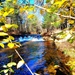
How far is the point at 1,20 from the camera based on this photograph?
145 cm

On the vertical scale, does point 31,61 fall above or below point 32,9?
below

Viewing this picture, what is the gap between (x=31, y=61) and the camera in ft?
42.7

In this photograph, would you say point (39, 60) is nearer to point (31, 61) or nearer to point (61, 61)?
point (31, 61)

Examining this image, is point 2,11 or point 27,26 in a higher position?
point 2,11

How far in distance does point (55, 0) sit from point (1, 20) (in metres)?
0.43

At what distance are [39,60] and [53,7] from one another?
39.3 ft

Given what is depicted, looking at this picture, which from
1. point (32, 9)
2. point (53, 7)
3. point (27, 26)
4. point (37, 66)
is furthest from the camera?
point (27, 26)

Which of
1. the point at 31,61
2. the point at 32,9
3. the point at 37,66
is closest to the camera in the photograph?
the point at 32,9

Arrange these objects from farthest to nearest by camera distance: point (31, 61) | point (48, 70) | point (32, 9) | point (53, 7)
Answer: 1. point (31, 61)
2. point (48, 70)
3. point (32, 9)
4. point (53, 7)

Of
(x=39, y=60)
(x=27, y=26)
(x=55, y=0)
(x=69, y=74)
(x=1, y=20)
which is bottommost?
(x=27, y=26)

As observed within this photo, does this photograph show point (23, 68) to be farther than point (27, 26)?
No

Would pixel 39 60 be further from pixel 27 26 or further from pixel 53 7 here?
pixel 27 26

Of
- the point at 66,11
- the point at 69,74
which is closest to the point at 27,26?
the point at 69,74

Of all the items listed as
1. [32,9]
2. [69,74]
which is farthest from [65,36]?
[69,74]
